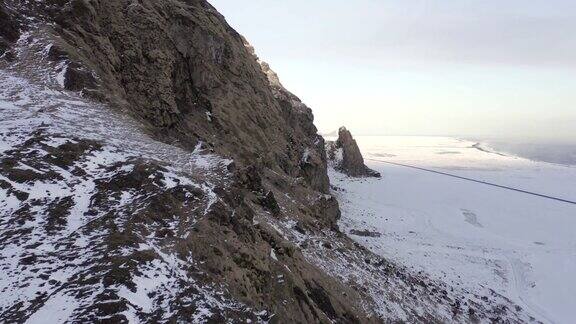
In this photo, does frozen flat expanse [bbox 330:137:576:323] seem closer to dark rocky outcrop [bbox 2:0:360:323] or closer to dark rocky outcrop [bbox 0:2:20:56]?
dark rocky outcrop [bbox 2:0:360:323]

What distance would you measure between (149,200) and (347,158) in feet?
168

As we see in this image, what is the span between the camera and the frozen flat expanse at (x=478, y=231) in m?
25.2

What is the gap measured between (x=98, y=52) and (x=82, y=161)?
898 centimetres

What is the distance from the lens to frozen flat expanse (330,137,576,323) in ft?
82.8

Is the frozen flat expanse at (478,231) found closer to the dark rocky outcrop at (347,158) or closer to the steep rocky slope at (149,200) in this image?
the dark rocky outcrop at (347,158)

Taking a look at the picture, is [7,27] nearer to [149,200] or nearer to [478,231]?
[149,200]

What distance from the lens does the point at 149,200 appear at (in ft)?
38.6

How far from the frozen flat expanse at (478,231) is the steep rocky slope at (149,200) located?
11.1 ft

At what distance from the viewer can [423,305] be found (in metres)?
19.0

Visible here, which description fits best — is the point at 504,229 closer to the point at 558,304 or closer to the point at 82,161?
the point at 558,304

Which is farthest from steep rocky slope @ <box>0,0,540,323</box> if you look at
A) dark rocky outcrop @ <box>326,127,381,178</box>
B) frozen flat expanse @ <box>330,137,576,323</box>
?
dark rocky outcrop @ <box>326,127,381,178</box>

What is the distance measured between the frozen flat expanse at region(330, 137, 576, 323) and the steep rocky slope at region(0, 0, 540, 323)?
3.38m

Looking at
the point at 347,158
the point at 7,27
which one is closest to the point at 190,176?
the point at 7,27

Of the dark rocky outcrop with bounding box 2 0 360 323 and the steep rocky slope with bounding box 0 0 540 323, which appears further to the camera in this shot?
the dark rocky outcrop with bounding box 2 0 360 323
